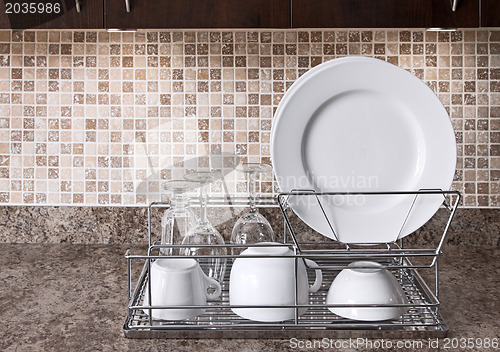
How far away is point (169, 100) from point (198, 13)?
396mm

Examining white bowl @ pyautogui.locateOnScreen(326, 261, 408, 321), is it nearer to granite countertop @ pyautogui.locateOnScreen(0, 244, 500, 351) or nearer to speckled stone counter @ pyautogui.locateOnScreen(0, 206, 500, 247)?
granite countertop @ pyautogui.locateOnScreen(0, 244, 500, 351)

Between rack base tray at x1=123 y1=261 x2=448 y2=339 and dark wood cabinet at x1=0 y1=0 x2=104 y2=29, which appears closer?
rack base tray at x1=123 y1=261 x2=448 y2=339

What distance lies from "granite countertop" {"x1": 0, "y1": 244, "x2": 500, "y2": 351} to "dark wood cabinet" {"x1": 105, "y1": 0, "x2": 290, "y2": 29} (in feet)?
1.84

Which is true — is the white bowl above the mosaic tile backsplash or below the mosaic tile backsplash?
below

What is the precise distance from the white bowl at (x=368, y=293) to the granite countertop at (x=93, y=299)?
0.32 feet

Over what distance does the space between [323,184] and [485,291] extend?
0.40 metres

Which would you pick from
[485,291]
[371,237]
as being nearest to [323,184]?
[371,237]

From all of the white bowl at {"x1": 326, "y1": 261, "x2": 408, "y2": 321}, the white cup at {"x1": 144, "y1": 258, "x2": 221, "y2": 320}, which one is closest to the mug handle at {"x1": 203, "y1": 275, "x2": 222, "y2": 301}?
the white cup at {"x1": 144, "y1": 258, "x2": 221, "y2": 320}

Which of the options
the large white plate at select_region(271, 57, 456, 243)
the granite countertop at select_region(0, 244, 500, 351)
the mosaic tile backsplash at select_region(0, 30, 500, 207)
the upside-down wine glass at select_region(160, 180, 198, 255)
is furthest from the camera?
the mosaic tile backsplash at select_region(0, 30, 500, 207)

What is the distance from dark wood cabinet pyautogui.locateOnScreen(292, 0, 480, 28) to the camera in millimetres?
1100

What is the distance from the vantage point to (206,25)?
112cm

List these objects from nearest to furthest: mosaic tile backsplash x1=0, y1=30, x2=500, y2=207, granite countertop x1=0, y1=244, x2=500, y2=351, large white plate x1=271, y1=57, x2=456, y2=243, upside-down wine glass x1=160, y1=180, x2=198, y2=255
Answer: granite countertop x1=0, y1=244, x2=500, y2=351
large white plate x1=271, y1=57, x2=456, y2=243
upside-down wine glass x1=160, y1=180, x2=198, y2=255
mosaic tile backsplash x1=0, y1=30, x2=500, y2=207

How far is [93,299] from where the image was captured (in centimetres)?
109

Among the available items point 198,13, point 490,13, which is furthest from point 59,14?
point 490,13
